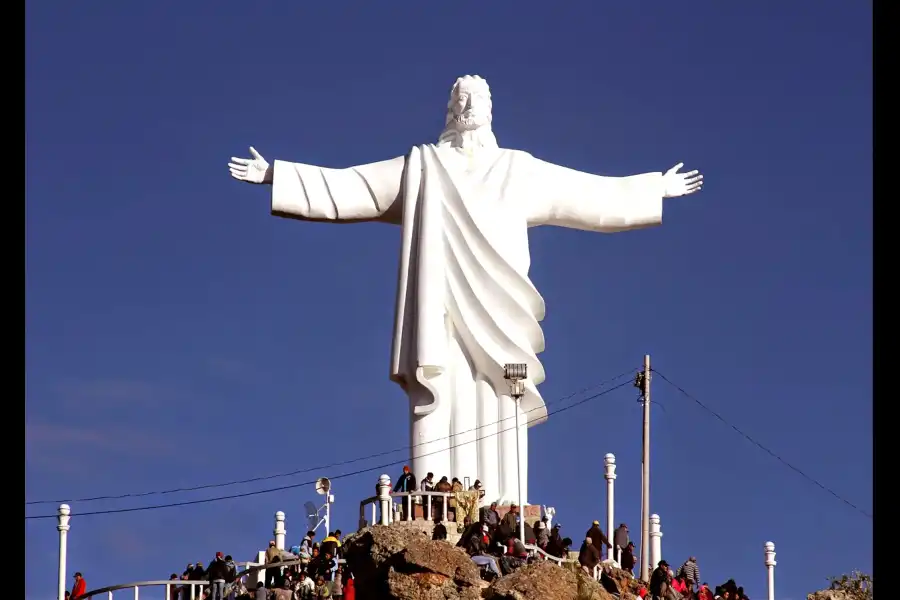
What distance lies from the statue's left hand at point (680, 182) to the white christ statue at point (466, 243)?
42 mm

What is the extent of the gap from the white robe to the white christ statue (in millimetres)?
17

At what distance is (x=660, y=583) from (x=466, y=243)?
24.9 ft

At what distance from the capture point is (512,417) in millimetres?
24484

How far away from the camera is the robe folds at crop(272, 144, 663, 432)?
24734 mm

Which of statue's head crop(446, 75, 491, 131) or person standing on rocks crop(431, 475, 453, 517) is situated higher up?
statue's head crop(446, 75, 491, 131)

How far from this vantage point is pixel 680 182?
26.1 m

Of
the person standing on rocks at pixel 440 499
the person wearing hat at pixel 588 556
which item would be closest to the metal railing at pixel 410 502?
the person standing on rocks at pixel 440 499

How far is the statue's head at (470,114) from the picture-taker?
25750 millimetres

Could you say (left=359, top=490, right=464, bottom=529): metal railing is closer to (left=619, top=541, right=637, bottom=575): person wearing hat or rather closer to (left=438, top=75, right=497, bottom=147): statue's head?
(left=619, top=541, right=637, bottom=575): person wearing hat

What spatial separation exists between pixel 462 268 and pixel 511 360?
5.76 feet

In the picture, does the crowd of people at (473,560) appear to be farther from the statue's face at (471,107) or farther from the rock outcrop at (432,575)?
the statue's face at (471,107)

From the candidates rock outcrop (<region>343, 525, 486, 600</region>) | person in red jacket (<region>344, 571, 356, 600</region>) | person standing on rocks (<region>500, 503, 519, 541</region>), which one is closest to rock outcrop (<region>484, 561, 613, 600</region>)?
rock outcrop (<region>343, 525, 486, 600</region>)
